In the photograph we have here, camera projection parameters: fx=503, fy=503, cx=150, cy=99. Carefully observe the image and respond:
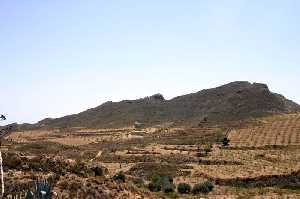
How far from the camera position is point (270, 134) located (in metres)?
91.5

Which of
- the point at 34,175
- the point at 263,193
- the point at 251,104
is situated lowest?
the point at 263,193

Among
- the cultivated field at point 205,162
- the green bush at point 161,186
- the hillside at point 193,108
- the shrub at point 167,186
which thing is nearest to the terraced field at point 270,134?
the cultivated field at point 205,162

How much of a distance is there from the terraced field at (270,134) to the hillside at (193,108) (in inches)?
1053

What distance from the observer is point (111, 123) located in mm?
156000

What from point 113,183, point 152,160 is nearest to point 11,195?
point 113,183

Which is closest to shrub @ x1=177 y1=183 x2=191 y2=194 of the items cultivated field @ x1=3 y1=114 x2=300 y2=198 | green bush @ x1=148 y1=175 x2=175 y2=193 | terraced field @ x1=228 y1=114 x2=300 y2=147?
green bush @ x1=148 y1=175 x2=175 y2=193

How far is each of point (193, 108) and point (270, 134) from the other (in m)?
73.7

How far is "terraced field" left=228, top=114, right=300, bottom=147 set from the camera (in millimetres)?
81625

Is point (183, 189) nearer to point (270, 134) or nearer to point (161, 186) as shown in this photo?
point (161, 186)

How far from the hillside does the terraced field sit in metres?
26.7

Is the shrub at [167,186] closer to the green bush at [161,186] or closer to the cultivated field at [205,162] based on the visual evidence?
the green bush at [161,186]

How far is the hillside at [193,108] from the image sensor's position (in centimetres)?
14338

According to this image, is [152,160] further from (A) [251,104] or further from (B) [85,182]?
(A) [251,104]

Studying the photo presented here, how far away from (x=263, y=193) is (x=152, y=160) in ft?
85.4
